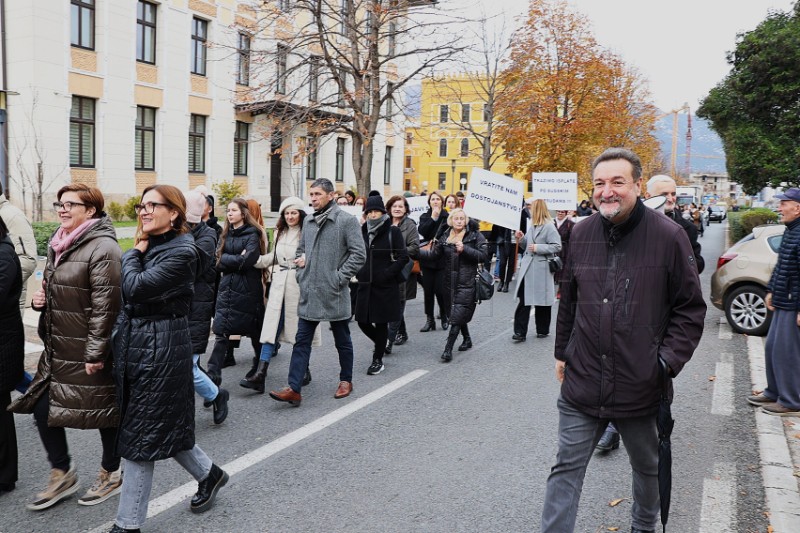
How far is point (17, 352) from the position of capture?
4.38m


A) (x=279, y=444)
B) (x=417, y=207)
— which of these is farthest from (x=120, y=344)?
(x=417, y=207)

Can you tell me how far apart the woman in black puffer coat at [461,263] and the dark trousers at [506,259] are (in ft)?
20.1

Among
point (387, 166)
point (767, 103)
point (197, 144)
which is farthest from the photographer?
point (387, 166)

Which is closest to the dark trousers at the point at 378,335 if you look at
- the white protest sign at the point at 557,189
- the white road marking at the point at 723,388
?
the white road marking at the point at 723,388

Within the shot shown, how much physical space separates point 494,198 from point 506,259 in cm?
540

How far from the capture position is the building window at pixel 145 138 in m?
27.2

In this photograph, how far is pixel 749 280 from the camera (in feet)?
32.4

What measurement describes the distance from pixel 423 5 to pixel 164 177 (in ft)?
52.4

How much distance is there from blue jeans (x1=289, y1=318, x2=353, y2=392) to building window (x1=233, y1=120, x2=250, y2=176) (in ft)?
89.8

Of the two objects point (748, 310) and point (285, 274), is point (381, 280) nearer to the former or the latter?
point (285, 274)

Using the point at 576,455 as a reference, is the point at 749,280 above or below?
above

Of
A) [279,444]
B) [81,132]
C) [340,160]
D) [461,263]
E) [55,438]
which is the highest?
[340,160]

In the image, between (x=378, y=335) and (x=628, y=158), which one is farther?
(x=378, y=335)

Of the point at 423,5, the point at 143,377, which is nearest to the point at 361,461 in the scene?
the point at 143,377
